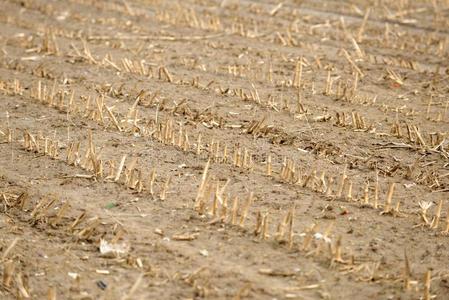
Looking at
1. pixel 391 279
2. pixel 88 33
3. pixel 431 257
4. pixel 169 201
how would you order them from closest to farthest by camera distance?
pixel 391 279 < pixel 431 257 < pixel 169 201 < pixel 88 33

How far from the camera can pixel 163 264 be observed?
170 inches

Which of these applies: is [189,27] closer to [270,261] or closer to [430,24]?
[430,24]

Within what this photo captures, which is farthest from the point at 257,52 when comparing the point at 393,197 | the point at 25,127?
the point at 393,197

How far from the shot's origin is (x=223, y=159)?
5703mm

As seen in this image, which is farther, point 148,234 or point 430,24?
point 430,24

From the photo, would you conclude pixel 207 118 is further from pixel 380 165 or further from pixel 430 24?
pixel 430 24

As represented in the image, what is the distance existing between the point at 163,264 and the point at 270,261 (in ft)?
1.74

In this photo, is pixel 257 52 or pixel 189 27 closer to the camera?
pixel 257 52

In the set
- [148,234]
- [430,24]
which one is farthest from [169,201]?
[430,24]

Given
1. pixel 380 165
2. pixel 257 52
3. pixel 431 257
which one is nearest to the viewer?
pixel 431 257

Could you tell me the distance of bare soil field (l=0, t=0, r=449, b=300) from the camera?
4285 mm

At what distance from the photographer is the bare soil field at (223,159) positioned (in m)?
4.29

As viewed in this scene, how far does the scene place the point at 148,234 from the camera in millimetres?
4645

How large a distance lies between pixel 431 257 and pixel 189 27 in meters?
5.48
